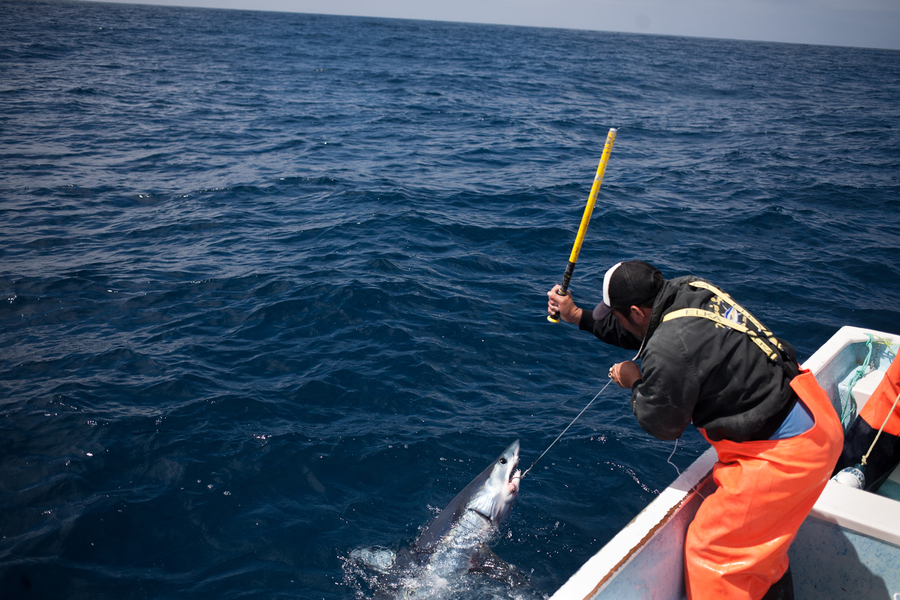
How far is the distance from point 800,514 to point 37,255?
37.2 feet

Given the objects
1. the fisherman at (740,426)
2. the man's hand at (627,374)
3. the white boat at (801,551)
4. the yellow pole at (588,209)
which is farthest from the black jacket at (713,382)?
the yellow pole at (588,209)

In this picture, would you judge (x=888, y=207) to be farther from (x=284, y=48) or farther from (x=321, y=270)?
(x=284, y=48)

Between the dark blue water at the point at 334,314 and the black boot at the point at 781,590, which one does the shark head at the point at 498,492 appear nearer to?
the dark blue water at the point at 334,314

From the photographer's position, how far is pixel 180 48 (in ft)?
137

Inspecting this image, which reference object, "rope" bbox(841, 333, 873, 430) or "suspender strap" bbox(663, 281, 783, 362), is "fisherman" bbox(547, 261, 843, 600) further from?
"rope" bbox(841, 333, 873, 430)

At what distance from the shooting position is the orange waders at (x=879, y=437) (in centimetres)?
410

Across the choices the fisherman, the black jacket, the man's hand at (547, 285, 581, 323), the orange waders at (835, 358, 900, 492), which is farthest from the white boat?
the man's hand at (547, 285, 581, 323)

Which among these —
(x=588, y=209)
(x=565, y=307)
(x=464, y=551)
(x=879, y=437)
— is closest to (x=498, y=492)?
(x=464, y=551)

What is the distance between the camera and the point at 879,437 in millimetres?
4207

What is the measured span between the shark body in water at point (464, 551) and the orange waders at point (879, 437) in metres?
2.65

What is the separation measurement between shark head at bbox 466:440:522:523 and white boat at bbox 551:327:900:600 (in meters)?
1.41

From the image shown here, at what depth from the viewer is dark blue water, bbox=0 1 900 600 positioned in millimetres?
5082

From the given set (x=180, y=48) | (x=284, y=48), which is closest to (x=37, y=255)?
(x=180, y=48)

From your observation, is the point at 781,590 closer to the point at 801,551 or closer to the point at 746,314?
the point at 801,551
